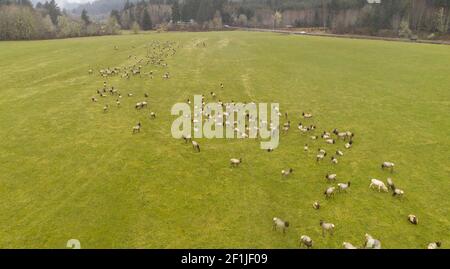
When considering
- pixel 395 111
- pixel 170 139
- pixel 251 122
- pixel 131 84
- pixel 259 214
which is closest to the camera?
pixel 259 214

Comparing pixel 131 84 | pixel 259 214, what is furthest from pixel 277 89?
pixel 259 214

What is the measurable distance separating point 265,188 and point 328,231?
19.9 ft

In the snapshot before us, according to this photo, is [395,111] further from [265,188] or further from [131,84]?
[131,84]

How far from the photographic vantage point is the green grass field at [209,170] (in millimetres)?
20219

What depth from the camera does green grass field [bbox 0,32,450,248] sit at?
20.2 meters

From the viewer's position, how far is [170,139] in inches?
1313

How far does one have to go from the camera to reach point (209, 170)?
27.5m

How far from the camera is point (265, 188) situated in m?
24.9

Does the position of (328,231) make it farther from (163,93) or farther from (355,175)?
(163,93)

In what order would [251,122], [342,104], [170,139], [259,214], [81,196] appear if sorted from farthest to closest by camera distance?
1. [342,104]
2. [251,122]
3. [170,139]
4. [81,196]
5. [259,214]

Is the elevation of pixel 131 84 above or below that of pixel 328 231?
above
